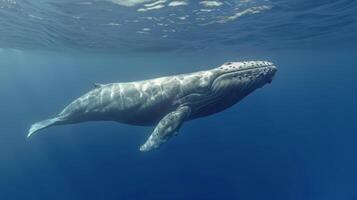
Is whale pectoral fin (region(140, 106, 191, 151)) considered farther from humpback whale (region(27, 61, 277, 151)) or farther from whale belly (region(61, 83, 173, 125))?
whale belly (region(61, 83, 173, 125))

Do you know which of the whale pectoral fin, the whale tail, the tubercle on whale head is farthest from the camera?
the whale tail

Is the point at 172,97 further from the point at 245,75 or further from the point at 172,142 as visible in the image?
the point at 172,142

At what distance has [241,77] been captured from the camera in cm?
1195

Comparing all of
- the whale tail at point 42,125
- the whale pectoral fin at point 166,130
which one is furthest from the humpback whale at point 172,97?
A: the whale tail at point 42,125

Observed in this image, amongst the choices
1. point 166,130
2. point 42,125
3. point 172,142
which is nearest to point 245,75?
point 166,130

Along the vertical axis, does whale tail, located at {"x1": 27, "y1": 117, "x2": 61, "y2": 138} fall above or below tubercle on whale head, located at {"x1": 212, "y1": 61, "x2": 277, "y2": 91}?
below

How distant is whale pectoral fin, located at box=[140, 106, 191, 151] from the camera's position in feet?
38.1

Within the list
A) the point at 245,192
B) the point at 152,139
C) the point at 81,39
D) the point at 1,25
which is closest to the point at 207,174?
the point at 245,192

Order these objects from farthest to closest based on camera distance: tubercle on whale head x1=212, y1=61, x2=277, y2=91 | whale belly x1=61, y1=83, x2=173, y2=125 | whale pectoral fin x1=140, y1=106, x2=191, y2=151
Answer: whale belly x1=61, y1=83, x2=173, y2=125 < tubercle on whale head x1=212, y1=61, x2=277, y2=91 < whale pectoral fin x1=140, y1=106, x2=191, y2=151

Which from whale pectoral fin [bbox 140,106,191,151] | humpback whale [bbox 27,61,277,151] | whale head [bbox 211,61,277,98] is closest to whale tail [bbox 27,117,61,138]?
humpback whale [bbox 27,61,277,151]

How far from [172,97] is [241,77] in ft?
7.95

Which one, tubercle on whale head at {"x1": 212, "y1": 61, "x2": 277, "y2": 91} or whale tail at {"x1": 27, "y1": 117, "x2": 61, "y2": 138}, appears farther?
whale tail at {"x1": 27, "y1": 117, "x2": 61, "y2": 138}

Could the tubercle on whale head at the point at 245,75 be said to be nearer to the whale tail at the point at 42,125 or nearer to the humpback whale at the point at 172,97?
the humpback whale at the point at 172,97

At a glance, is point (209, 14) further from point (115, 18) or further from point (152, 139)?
point (152, 139)
